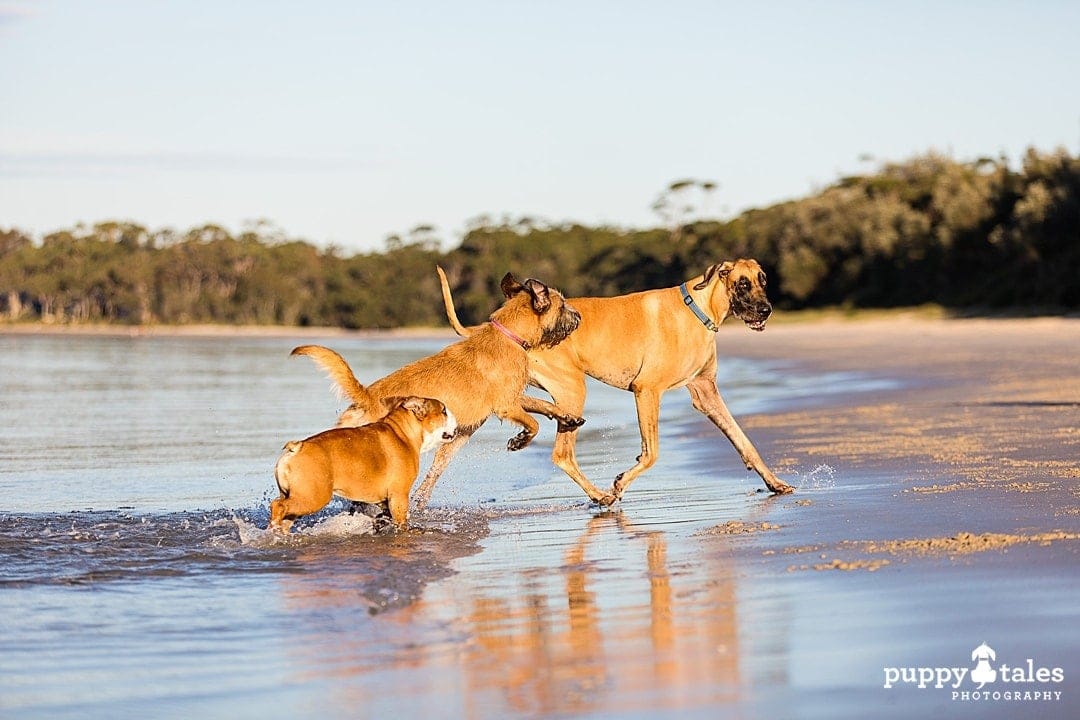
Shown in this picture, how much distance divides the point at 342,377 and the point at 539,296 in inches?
55.8

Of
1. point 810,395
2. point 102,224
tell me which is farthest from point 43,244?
point 810,395

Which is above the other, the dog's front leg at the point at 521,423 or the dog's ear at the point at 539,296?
the dog's ear at the point at 539,296

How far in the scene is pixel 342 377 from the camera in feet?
26.6

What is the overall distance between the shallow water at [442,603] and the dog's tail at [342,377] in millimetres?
749

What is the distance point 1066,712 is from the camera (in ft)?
11.8

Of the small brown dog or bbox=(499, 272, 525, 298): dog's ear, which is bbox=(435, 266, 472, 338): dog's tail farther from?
the small brown dog

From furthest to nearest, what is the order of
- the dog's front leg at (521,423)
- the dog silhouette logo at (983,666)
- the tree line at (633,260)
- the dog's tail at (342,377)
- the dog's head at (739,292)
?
the tree line at (633,260)
the dog's head at (739,292)
the dog's front leg at (521,423)
the dog's tail at (342,377)
the dog silhouette logo at (983,666)

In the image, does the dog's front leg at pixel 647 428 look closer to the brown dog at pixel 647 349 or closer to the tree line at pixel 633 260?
the brown dog at pixel 647 349

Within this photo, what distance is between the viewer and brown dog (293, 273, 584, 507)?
8.22 m

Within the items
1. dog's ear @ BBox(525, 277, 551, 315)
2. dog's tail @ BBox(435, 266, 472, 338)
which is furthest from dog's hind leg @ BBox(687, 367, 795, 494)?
dog's tail @ BBox(435, 266, 472, 338)

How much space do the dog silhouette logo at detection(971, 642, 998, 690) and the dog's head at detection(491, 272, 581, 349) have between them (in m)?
4.83

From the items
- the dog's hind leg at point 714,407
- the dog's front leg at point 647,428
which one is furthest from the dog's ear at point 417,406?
the dog's hind leg at point 714,407

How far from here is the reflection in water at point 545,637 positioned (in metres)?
4.05

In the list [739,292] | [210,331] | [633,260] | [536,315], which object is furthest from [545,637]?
[210,331]
